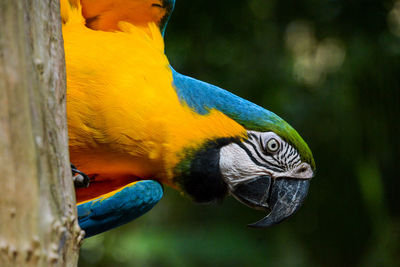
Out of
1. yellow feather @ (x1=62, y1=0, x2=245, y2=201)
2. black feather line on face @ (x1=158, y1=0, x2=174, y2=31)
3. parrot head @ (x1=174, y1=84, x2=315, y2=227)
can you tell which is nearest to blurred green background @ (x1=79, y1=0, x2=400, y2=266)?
black feather line on face @ (x1=158, y1=0, x2=174, y2=31)

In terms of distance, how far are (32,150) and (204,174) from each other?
72 cm

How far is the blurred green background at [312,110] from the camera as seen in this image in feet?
11.0

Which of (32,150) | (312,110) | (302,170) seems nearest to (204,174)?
(302,170)

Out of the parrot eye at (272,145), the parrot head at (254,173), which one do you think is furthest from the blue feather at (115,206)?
the parrot eye at (272,145)

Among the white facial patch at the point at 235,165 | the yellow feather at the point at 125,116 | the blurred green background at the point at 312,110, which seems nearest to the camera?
the yellow feather at the point at 125,116

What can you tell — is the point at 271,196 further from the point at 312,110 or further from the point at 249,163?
the point at 312,110

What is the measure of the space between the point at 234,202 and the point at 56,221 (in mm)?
2660

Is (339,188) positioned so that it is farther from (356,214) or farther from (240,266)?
(240,266)

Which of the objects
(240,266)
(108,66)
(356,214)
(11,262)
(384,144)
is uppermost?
(108,66)

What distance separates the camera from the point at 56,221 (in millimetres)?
903

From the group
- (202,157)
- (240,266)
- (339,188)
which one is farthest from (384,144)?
(202,157)

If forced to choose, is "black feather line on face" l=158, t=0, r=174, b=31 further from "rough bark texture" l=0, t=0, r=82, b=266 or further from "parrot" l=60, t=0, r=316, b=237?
"rough bark texture" l=0, t=0, r=82, b=266

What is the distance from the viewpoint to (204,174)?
1525mm

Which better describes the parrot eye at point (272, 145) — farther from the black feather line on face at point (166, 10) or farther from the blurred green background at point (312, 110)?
the blurred green background at point (312, 110)
